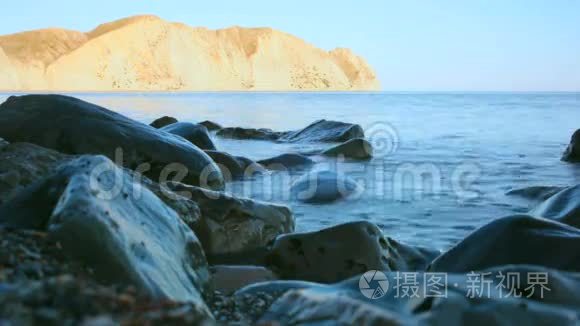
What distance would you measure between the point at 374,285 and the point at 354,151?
7502 millimetres

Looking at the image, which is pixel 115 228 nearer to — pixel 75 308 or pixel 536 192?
pixel 75 308

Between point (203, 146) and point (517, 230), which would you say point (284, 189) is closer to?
point (203, 146)

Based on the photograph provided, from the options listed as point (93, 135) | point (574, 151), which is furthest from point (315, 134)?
point (93, 135)

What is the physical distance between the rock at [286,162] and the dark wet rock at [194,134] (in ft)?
2.74

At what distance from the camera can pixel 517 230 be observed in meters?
3.38

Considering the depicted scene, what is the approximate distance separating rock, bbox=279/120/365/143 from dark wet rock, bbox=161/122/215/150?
14.1 feet

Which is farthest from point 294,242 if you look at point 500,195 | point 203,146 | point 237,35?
point 237,35

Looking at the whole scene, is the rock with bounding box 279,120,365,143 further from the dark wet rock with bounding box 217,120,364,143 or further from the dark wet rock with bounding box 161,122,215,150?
the dark wet rock with bounding box 161,122,215,150

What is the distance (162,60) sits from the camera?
322 feet

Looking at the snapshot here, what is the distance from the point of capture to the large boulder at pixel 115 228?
84.9 inches

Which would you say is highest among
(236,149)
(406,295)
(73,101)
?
(73,101)

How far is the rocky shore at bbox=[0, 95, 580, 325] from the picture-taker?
60.2 inches

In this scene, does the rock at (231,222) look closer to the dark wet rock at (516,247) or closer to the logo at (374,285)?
the dark wet rock at (516,247)

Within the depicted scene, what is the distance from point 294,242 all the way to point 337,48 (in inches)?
5225
